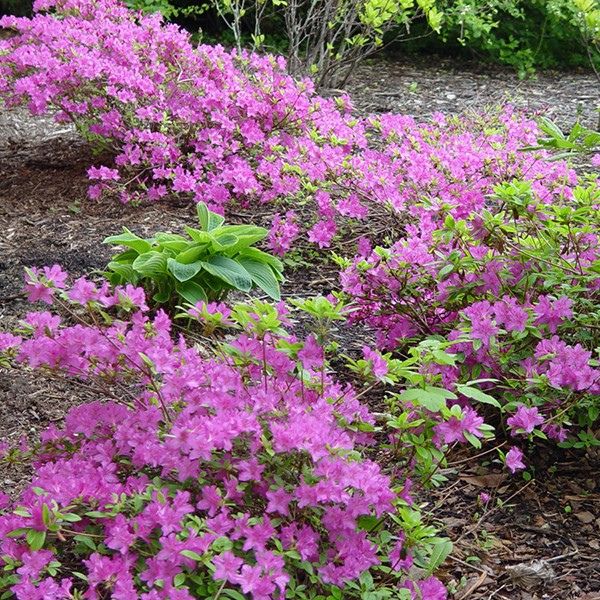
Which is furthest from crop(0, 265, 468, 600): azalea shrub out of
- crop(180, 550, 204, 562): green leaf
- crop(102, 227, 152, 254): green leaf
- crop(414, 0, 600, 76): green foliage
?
crop(414, 0, 600, 76): green foliage

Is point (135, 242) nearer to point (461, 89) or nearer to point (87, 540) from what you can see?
point (87, 540)

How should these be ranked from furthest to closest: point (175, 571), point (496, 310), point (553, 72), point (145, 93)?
point (553, 72)
point (145, 93)
point (496, 310)
point (175, 571)

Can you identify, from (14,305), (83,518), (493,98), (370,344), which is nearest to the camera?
(83,518)

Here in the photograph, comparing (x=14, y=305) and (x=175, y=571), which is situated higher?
(x=175, y=571)

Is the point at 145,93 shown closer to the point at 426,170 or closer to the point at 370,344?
the point at 426,170

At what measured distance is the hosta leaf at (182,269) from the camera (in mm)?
3193

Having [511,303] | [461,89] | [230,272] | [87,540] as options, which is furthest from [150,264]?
[461,89]

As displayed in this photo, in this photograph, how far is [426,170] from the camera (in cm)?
420

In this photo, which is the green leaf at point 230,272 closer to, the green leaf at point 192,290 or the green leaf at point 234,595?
the green leaf at point 192,290

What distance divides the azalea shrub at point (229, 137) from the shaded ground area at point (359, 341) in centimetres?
20

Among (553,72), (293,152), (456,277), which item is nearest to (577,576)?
(456,277)

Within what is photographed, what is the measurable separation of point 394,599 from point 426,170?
8.26 feet

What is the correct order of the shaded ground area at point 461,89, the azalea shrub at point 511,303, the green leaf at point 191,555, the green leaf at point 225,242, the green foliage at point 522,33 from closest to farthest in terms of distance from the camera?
the green leaf at point 191,555 < the azalea shrub at point 511,303 < the green leaf at point 225,242 < the shaded ground area at point 461,89 < the green foliage at point 522,33

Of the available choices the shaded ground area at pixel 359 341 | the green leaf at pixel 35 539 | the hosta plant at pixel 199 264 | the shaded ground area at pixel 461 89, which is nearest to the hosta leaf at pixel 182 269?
the hosta plant at pixel 199 264
